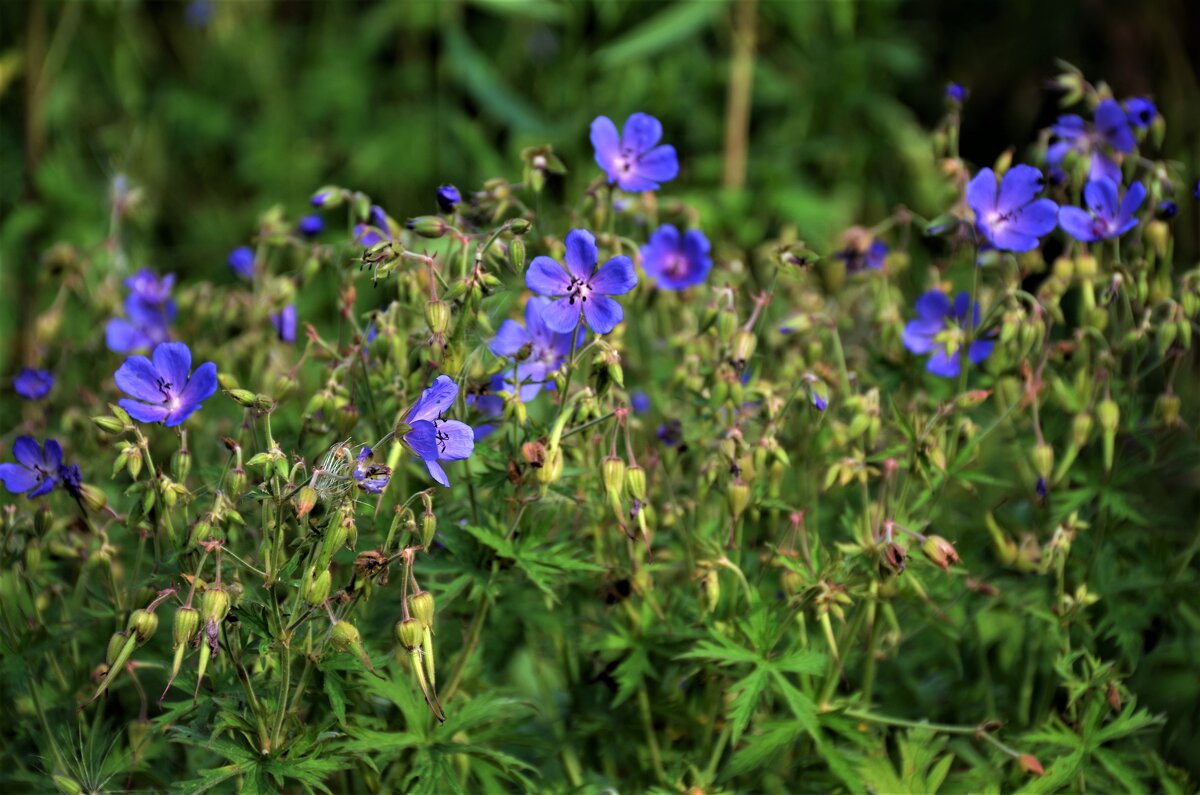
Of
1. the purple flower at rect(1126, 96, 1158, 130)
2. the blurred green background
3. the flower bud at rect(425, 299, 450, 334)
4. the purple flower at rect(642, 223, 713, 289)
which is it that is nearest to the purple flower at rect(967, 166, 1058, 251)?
the purple flower at rect(1126, 96, 1158, 130)

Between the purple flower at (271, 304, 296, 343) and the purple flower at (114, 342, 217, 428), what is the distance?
43cm

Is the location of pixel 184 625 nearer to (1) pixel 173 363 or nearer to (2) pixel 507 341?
(1) pixel 173 363

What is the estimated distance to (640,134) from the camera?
1.75 meters

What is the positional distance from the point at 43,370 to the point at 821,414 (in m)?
1.23

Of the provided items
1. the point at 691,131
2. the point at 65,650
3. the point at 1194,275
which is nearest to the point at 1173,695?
the point at 1194,275

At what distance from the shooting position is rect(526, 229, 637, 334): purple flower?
1470mm

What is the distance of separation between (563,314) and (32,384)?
90cm

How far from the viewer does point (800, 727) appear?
1.61 metres

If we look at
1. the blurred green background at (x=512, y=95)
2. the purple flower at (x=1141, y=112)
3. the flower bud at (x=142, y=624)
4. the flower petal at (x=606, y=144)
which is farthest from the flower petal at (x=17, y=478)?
the blurred green background at (x=512, y=95)

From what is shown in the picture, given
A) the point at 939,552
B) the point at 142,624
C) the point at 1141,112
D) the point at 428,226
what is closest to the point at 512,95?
the point at 1141,112

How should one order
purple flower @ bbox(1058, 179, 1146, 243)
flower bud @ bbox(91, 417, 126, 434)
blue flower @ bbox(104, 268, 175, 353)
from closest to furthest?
flower bud @ bbox(91, 417, 126, 434)
purple flower @ bbox(1058, 179, 1146, 243)
blue flower @ bbox(104, 268, 175, 353)

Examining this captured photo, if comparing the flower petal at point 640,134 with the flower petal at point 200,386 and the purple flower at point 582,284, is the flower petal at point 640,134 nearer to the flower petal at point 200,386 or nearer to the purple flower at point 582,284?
the purple flower at point 582,284

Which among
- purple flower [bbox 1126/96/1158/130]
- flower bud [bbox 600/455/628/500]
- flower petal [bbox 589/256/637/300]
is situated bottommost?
flower bud [bbox 600/455/628/500]

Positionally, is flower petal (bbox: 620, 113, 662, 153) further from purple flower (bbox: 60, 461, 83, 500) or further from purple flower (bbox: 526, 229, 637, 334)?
purple flower (bbox: 60, 461, 83, 500)
